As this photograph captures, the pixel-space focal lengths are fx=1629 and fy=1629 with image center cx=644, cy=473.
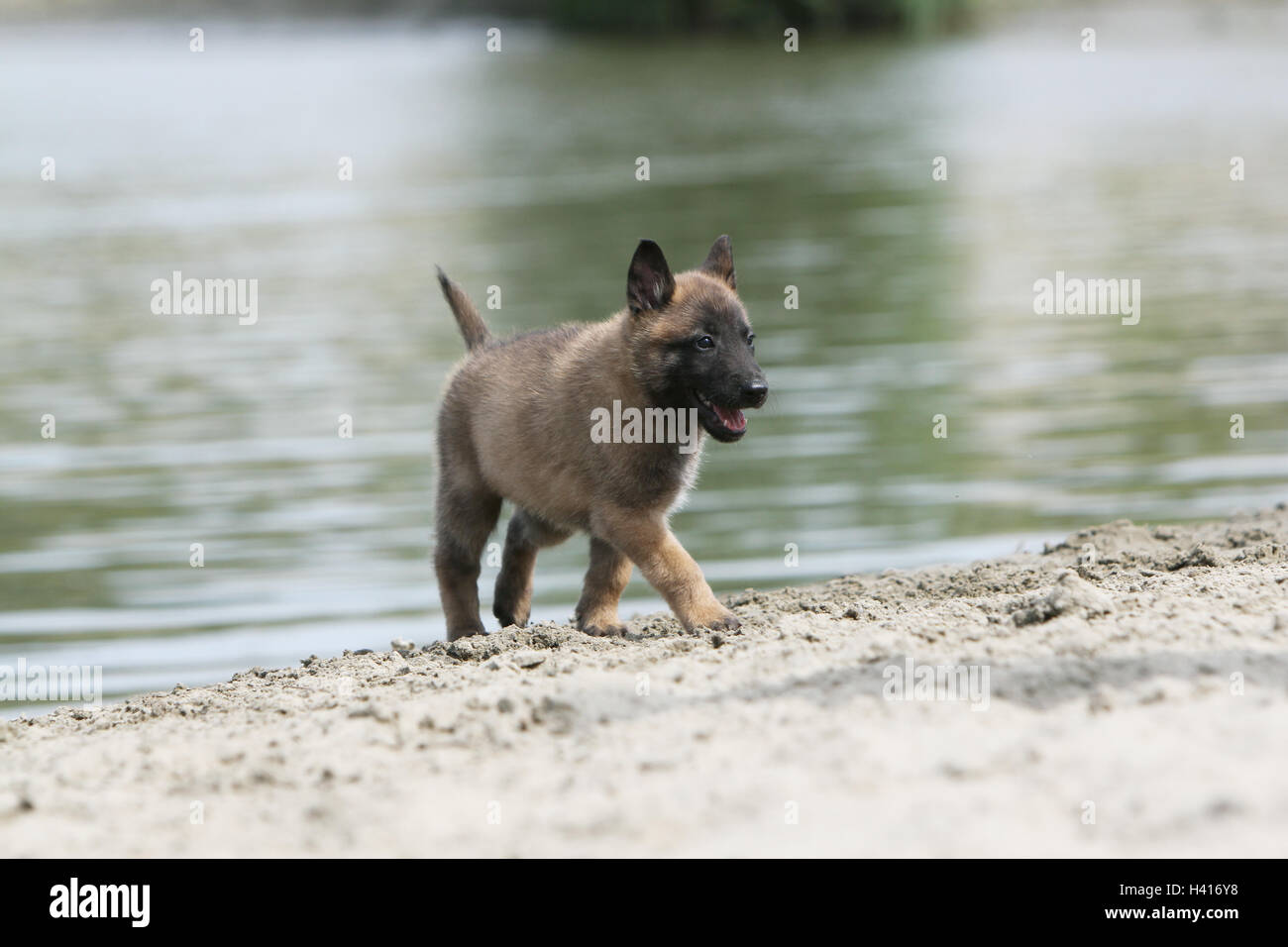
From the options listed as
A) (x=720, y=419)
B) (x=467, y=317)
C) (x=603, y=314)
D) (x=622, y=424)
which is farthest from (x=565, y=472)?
(x=603, y=314)

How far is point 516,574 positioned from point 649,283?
1648 mm

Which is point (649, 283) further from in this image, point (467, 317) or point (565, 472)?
point (467, 317)

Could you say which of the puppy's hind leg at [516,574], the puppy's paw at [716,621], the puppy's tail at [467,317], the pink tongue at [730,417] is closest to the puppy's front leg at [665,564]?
the puppy's paw at [716,621]

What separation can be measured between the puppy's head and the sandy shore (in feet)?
3.37

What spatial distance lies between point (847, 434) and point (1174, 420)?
2.42 meters

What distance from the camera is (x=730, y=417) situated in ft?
22.4

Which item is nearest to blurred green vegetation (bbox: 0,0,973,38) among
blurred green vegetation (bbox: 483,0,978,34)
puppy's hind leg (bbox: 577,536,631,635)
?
blurred green vegetation (bbox: 483,0,978,34)

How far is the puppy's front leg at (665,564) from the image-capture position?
6.52 m

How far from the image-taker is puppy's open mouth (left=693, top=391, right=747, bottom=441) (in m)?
6.79

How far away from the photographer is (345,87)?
155ft

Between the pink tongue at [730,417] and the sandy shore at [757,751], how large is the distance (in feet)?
3.16
